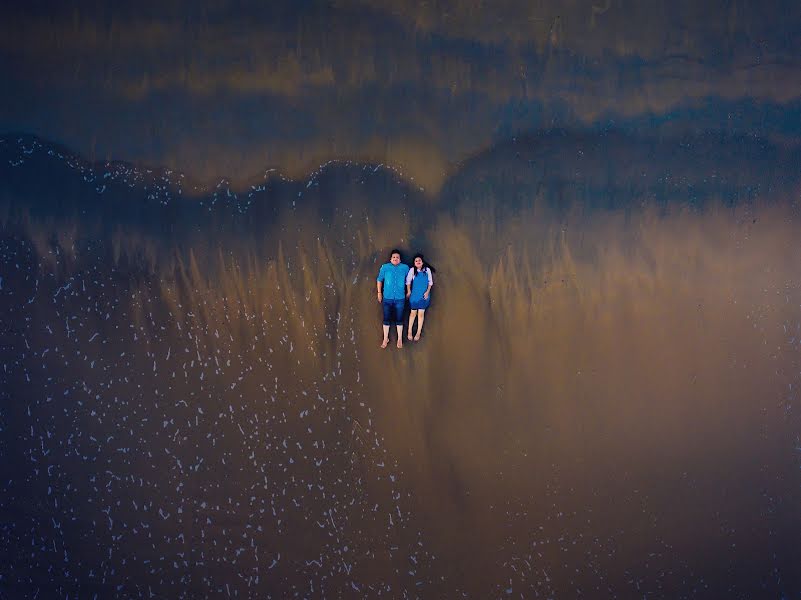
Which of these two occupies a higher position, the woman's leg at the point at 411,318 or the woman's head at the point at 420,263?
the woman's head at the point at 420,263

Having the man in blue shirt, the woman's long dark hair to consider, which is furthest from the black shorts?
the woman's long dark hair

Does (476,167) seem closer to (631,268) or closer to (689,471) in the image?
(631,268)

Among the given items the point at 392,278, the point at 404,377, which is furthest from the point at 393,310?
the point at 404,377

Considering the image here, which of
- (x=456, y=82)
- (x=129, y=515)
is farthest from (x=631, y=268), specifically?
(x=129, y=515)

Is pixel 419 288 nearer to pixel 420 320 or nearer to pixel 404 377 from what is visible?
pixel 420 320

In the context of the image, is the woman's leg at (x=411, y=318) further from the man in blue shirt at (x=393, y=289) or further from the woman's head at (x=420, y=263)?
the woman's head at (x=420, y=263)

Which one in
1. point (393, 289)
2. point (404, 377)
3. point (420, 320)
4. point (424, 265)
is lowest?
point (404, 377)

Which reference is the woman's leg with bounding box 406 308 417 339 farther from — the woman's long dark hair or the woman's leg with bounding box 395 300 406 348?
the woman's long dark hair

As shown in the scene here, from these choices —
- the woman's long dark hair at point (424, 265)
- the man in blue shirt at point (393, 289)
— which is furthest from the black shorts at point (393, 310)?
the woman's long dark hair at point (424, 265)
